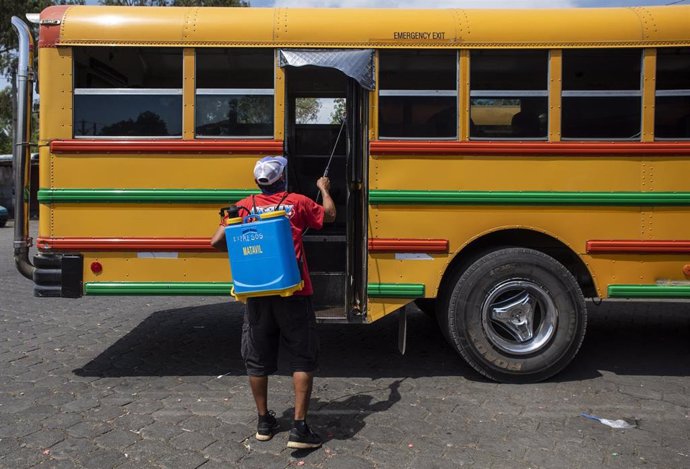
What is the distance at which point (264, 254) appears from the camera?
137 inches

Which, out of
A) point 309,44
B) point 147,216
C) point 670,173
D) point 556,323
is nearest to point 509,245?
point 556,323

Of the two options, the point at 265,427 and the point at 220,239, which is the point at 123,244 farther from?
the point at 265,427

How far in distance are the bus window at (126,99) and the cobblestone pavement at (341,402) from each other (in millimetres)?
1934

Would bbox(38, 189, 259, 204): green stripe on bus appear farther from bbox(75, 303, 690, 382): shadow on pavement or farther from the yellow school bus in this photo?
bbox(75, 303, 690, 382): shadow on pavement

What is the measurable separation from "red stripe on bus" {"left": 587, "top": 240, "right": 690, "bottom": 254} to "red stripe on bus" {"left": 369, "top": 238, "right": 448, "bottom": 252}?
111 cm

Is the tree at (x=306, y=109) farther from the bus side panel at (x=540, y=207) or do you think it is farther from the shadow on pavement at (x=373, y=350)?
the shadow on pavement at (x=373, y=350)

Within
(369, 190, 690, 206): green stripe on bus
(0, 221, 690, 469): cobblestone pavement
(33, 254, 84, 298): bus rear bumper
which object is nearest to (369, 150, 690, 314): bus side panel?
(369, 190, 690, 206): green stripe on bus

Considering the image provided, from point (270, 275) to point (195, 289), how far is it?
142cm

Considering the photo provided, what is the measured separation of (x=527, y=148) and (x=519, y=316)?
4.16 ft

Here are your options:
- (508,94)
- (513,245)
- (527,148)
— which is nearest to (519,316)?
(513,245)

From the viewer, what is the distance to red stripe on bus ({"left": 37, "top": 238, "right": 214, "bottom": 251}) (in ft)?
15.4

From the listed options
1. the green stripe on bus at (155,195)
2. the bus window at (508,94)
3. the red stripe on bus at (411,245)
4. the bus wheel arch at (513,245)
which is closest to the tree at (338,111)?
the bus window at (508,94)

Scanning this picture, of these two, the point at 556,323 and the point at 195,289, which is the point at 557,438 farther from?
the point at 195,289

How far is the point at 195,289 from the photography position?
4707mm
